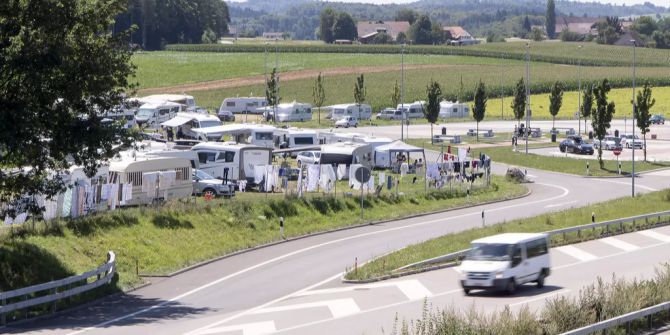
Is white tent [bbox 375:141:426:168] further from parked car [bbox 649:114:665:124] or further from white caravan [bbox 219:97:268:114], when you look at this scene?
parked car [bbox 649:114:665:124]

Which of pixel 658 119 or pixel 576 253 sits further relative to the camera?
pixel 658 119

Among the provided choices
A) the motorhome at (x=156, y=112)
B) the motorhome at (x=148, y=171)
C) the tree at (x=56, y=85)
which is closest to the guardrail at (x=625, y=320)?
the tree at (x=56, y=85)

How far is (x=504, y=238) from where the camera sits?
3284cm

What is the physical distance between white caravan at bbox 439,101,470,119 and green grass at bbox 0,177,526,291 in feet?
220

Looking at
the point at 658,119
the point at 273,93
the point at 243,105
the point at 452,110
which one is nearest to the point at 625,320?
the point at 273,93

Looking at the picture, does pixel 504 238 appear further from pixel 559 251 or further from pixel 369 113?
pixel 369 113

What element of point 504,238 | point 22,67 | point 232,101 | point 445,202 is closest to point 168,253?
point 22,67

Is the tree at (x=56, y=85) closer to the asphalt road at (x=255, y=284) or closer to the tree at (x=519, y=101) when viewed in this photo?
the asphalt road at (x=255, y=284)

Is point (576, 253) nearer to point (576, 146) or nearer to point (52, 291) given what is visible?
point (52, 291)

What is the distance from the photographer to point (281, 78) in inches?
5940

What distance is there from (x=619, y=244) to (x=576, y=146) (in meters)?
46.6

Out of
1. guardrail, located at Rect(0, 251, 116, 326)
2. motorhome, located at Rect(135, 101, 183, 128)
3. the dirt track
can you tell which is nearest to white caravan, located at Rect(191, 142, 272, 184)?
guardrail, located at Rect(0, 251, 116, 326)

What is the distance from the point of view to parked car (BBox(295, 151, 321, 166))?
68.0 m

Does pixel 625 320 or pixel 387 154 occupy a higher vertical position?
pixel 625 320
